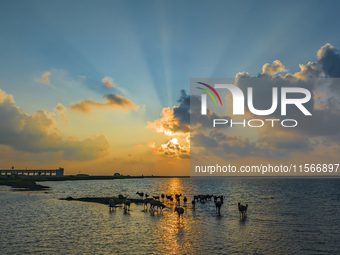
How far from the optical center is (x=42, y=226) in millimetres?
25750

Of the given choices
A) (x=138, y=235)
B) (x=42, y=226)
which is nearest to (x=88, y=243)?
(x=138, y=235)

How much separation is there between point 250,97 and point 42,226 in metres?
41.7

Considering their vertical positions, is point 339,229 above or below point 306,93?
below

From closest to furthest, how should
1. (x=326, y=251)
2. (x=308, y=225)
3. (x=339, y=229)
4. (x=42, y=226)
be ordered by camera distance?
(x=326, y=251), (x=42, y=226), (x=339, y=229), (x=308, y=225)

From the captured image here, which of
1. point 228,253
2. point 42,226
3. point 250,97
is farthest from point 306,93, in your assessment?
point 42,226

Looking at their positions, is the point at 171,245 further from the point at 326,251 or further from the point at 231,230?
the point at 326,251

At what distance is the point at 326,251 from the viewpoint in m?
19.7

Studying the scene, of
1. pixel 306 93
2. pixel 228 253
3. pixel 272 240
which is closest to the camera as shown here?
pixel 228 253

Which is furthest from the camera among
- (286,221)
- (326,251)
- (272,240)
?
(286,221)

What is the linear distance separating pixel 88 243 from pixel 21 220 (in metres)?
13.6

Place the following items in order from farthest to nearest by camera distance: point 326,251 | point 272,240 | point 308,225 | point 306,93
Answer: point 306,93, point 308,225, point 272,240, point 326,251

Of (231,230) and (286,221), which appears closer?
(231,230)

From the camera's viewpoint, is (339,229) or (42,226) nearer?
(42,226)

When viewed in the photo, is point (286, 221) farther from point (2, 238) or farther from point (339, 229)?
point (2, 238)
